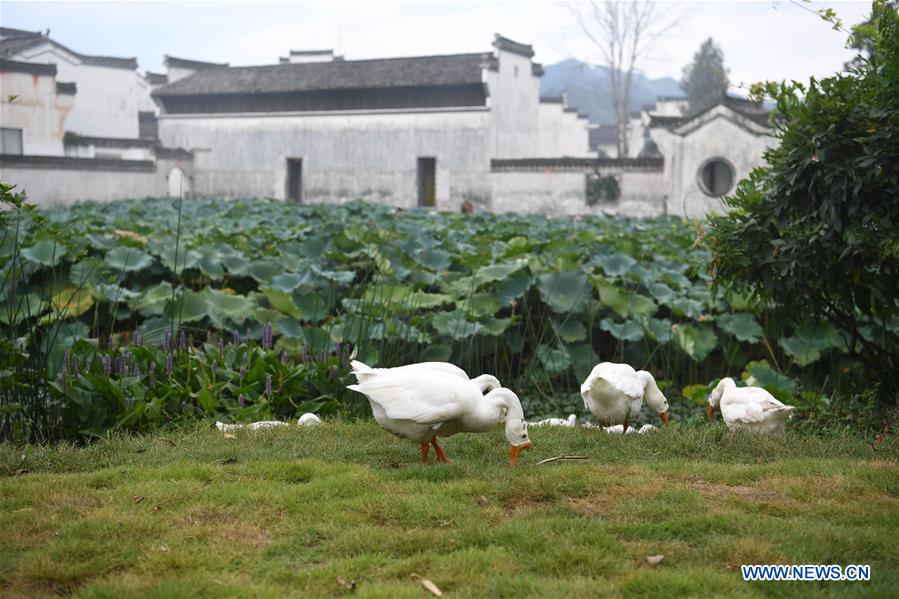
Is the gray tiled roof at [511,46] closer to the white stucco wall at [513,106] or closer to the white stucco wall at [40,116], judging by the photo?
the white stucco wall at [513,106]

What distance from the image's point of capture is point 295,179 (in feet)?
96.9

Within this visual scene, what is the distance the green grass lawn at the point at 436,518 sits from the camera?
2.84m

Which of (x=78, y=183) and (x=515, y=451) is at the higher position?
(x=78, y=183)

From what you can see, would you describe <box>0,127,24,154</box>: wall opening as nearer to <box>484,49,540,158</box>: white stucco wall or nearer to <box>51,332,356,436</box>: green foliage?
<box>484,49,540,158</box>: white stucco wall

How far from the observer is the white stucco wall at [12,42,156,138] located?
28.8 metres

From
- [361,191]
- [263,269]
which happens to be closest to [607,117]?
[361,191]

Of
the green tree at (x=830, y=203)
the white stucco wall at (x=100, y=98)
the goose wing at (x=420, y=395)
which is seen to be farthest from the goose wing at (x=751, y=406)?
the white stucco wall at (x=100, y=98)

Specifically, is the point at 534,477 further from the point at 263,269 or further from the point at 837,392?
the point at 263,269

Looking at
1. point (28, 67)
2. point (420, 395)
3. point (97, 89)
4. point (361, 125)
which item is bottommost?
point (420, 395)

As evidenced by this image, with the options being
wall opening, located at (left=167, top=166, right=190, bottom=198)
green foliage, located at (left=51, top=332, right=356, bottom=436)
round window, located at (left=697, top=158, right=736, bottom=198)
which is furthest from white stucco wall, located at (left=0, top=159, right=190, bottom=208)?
green foliage, located at (left=51, top=332, right=356, bottom=436)

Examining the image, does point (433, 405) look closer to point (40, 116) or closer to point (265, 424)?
point (265, 424)

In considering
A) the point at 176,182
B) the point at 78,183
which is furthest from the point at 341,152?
the point at 78,183

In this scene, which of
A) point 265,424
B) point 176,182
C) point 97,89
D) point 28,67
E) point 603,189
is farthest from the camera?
point 97,89

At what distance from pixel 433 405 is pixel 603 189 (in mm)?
19222
